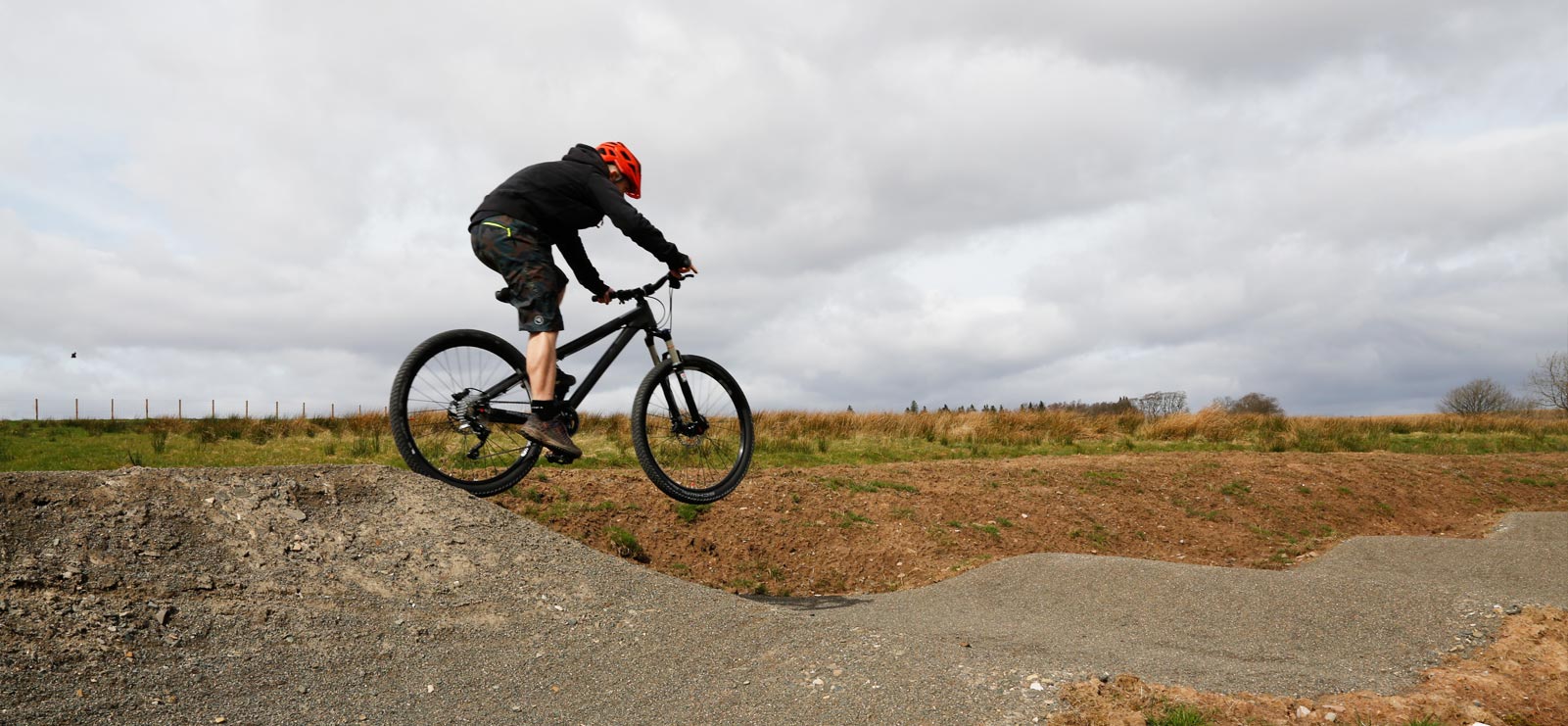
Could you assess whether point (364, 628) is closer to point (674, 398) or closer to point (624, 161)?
point (674, 398)

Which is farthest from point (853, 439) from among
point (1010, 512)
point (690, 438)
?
point (690, 438)

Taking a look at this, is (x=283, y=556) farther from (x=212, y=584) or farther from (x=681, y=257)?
(x=681, y=257)

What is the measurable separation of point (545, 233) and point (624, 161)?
70 centimetres

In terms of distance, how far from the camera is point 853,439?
18375mm

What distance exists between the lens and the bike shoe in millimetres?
5559

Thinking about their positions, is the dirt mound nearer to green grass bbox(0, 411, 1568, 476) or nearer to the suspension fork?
the suspension fork

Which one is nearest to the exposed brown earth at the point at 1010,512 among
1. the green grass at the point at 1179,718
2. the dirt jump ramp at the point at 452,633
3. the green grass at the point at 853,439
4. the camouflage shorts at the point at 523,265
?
the green grass at the point at 853,439

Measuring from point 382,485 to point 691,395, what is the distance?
2566mm

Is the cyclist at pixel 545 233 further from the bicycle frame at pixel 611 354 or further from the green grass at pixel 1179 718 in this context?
the green grass at pixel 1179 718

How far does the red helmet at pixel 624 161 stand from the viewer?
5.77m

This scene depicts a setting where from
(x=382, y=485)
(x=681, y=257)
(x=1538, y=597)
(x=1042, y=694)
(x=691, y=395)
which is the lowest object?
(x=1538, y=597)

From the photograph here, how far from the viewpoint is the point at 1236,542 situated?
12.1 metres

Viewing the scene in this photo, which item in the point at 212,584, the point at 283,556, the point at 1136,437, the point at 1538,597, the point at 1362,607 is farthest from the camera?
the point at 1136,437

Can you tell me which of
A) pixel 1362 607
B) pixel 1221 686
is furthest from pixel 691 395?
pixel 1362 607
